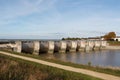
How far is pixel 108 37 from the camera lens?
124688 mm

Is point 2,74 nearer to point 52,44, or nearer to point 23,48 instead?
point 23,48

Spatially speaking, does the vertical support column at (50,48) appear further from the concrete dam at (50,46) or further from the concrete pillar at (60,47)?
the concrete pillar at (60,47)

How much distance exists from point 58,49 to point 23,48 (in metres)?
12.2

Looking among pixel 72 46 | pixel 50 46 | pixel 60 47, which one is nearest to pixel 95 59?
pixel 50 46

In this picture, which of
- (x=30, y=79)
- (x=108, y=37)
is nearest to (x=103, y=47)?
(x=108, y=37)

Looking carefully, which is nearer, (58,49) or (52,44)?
(52,44)

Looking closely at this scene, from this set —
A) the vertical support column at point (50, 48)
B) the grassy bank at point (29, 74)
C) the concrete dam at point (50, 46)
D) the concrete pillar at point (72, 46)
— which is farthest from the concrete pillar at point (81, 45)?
the grassy bank at point (29, 74)

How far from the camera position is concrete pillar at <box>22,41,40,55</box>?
2074 inches

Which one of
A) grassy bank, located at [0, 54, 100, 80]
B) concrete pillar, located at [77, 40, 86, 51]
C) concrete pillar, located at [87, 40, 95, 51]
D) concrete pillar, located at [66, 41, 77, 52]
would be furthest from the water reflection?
concrete pillar, located at [87, 40, 95, 51]

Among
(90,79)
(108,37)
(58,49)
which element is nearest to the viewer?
(90,79)

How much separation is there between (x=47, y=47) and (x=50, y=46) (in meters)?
1.28

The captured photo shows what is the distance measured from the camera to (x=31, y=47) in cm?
5388

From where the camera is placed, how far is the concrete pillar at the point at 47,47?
56.6 m

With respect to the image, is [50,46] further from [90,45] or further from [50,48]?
[90,45]
